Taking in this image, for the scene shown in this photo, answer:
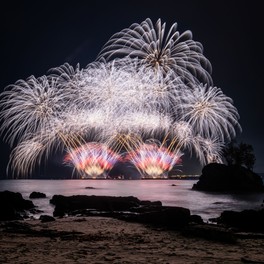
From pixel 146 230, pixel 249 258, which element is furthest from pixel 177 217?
pixel 249 258

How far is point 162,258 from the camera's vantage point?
1447 cm

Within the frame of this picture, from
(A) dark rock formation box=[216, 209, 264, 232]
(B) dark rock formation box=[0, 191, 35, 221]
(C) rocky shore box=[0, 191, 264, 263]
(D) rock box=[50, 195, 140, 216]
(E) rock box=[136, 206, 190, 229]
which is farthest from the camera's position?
(D) rock box=[50, 195, 140, 216]

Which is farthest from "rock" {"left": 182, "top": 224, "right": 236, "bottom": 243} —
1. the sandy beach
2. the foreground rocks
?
the foreground rocks

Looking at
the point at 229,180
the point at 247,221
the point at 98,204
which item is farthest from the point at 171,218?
the point at 229,180

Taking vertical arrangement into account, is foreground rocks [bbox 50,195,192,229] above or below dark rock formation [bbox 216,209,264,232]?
below

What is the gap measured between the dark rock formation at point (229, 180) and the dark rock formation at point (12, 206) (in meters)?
65.1

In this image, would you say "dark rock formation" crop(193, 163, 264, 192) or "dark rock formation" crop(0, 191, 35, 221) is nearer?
"dark rock formation" crop(0, 191, 35, 221)

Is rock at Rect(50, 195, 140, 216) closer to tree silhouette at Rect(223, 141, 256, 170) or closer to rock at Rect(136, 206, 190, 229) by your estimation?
rock at Rect(136, 206, 190, 229)

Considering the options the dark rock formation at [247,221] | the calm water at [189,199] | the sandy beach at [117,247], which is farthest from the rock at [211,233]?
the calm water at [189,199]

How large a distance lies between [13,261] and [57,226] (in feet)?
35.9

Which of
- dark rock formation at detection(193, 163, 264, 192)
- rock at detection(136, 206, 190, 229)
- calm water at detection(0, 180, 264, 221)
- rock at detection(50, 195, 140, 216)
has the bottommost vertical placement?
calm water at detection(0, 180, 264, 221)

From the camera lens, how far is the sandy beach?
46.9 feet

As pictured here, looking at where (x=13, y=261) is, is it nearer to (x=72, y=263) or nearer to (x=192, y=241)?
(x=72, y=263)

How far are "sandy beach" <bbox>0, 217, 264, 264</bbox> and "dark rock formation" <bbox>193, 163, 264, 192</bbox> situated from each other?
76875 millimetres
